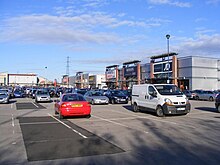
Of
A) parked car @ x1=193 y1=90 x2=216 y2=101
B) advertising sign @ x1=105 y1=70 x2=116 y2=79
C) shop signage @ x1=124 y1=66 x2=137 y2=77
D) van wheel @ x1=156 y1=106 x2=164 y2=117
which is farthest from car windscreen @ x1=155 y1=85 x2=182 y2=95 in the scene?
advertising sign @ x1=105 y1=70 x2=116 y2=79

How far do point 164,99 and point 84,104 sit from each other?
456cm

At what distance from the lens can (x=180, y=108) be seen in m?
16.5

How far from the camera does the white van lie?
648 inches

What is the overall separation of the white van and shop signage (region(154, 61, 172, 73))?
38.4m

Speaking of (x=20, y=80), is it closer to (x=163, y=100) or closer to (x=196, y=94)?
(x=196, y=94)

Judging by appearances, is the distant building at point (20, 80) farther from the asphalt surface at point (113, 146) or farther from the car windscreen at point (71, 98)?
the asphalt surface at point (113, 146)

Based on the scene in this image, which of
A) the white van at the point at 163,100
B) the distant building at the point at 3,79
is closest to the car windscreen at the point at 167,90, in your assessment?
the white van at the point at 163,100

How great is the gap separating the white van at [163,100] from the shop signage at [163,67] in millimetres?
38441

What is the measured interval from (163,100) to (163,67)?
42602 millimetres

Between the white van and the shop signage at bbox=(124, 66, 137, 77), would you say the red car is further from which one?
the shop signage at bbox=(124, 66, 137, 77)

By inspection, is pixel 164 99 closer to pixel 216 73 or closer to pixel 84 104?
pixel 84 104

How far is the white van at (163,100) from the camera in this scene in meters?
16.5

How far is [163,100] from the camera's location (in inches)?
654

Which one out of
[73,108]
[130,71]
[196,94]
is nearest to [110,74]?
[130,71]
